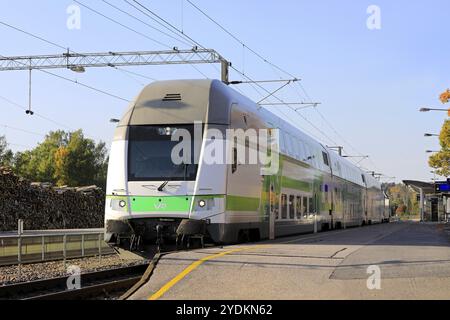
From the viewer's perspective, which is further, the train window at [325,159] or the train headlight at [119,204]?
the train window at [325,159]

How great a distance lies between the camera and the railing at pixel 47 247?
1565 centimetres

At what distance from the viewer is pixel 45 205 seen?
46.8 m

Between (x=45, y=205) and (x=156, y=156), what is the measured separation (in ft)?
116

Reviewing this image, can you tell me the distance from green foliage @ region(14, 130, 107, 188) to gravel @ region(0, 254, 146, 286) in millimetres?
65757

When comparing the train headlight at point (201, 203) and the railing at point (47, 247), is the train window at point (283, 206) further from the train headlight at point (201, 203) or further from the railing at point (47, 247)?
the train headlight at point (201, 203)

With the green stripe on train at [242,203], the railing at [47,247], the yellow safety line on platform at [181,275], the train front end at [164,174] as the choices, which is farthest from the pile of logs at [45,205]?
the yellow safety line on platform at [181,275]

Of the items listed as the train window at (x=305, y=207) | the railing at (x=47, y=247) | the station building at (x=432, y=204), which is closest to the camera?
the railing at (x=47, y=247)

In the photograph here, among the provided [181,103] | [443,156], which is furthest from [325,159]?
[443,156]

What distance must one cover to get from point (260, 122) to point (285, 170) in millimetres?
2822

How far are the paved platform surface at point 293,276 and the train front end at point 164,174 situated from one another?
161 cm

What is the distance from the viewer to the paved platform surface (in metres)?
8.22

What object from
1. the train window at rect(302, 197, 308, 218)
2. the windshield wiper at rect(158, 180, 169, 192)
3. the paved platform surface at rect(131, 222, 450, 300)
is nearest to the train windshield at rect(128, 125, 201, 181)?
the windshield wiper at rect(158, 180, 169, 192)

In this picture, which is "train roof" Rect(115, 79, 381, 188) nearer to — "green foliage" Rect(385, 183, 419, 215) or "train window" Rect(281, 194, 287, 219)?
"train window" Rect(281, 194, 287, 219)

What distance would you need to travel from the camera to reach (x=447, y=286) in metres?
8.63
